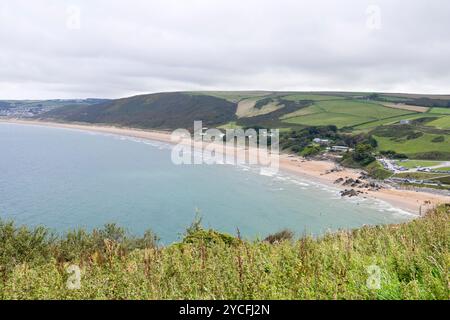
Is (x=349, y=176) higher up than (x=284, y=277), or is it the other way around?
(x=284, y=277)

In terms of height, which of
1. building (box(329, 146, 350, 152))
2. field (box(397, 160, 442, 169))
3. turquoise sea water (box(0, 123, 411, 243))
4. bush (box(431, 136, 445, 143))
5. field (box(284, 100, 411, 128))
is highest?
field (box(284, 100, 411, 128))

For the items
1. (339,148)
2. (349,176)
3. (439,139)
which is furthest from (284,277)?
(339,148)

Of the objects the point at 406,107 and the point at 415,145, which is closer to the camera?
the point at 415,145

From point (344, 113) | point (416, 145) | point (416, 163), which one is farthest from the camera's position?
point (344, 113)

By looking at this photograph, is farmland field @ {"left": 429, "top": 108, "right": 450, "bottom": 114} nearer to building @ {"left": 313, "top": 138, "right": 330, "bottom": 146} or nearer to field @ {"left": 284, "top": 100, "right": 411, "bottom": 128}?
field @ {"left": 284, "top": 100, "right": 411, "bottom": 128}

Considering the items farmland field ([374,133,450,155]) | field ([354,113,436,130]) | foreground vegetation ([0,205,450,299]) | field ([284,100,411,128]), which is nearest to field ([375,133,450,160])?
farmland field ([374,133,450,155])

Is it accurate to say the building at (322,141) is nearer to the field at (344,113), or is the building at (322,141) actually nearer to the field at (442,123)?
the field at (344,113)

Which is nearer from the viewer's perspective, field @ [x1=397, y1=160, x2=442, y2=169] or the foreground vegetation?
the foreground vegetation

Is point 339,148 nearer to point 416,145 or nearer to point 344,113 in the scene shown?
point 416,145
